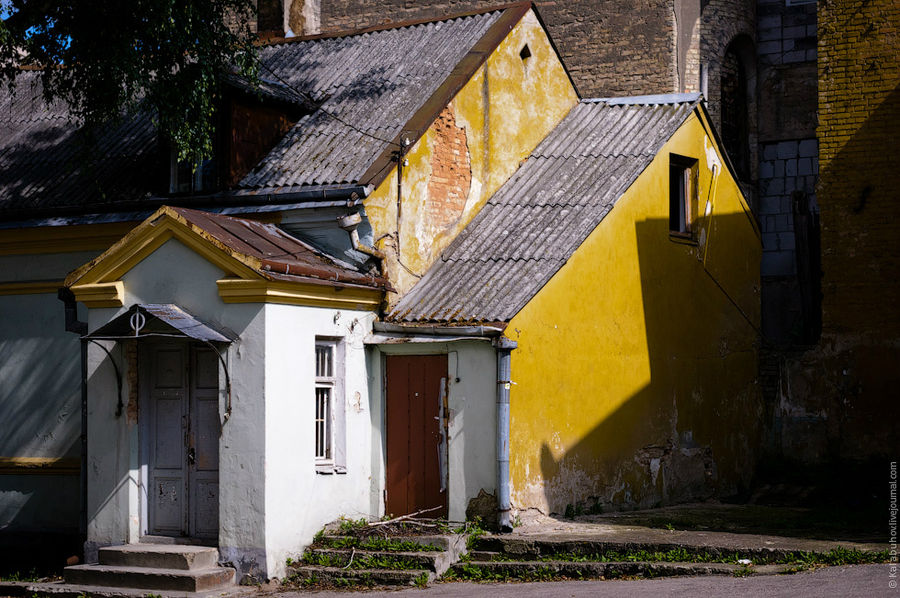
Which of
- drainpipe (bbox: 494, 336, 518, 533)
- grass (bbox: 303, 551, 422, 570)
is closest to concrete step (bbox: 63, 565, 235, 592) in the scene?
grass (bbox: 303, 551, 422, 570)

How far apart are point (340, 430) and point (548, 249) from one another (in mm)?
3176

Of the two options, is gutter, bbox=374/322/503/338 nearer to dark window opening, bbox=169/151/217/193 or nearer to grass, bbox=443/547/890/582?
grass, bbox=443/547/890/582

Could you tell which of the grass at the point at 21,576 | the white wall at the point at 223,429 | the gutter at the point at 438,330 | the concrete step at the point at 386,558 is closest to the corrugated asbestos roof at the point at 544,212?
the gutter at the point at 438,330

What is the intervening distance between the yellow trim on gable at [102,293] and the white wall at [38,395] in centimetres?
221

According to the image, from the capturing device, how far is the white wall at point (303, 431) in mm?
12000

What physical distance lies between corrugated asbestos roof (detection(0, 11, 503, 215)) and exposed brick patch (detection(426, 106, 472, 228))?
445 millimetres

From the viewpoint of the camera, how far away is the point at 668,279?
1570 cm

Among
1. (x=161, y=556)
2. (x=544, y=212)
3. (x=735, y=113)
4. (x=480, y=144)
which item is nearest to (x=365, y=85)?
(x=480, y=144)

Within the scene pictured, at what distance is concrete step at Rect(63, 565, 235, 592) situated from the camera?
455 inches

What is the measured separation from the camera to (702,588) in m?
10.3

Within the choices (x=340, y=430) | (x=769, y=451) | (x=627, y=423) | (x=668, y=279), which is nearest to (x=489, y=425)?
(x=340, y=430)

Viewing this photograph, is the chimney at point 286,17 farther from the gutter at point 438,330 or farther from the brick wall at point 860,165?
the gutter at point 438,330

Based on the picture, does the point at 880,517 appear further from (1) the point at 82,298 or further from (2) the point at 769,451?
(1) the point at 82,298

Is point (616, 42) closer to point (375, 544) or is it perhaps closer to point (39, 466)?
point (375, 544)
